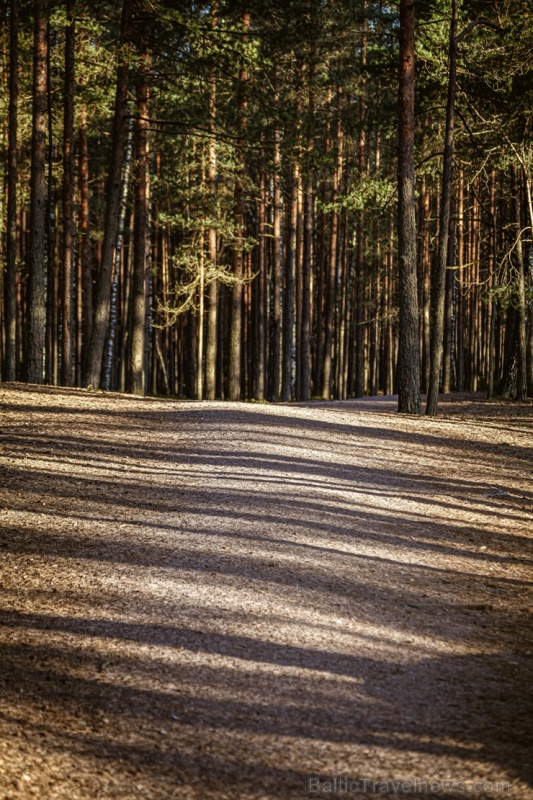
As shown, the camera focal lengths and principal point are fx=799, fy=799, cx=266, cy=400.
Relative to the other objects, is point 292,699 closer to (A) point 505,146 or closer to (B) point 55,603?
(B) point 55,603

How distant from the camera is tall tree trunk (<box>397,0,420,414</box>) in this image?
1619 cm

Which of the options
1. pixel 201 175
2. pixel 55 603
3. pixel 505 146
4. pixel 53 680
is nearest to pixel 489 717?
pixel 53 680

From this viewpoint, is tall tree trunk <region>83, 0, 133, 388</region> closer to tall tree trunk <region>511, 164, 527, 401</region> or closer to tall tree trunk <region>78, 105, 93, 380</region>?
tall tree trunk <region>78, 105, 93, 380</region>

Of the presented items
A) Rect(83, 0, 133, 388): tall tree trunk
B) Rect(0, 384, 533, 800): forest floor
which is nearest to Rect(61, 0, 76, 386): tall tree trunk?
Rect(83, 0, 133, 388): tall tree trunk

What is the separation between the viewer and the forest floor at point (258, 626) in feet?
11.2

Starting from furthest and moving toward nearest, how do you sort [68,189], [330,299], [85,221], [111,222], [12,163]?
[330,299] → [85,221] → [68,189] → [12,163] → [111,222]

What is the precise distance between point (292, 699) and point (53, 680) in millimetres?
1236

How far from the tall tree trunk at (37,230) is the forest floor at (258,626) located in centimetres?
754

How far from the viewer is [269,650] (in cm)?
458

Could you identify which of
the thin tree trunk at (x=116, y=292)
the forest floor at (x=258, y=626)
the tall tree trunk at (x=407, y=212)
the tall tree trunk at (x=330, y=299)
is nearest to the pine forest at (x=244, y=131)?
the tall tree trunk at (x=407, y=212)

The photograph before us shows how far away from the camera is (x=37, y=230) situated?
17.8 metres

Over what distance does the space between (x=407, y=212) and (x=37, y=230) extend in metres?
8.11

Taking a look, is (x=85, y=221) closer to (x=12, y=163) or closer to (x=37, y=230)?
(x=12, y=163)

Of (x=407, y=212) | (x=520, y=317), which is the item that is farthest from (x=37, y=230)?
(x=520, y=317)
